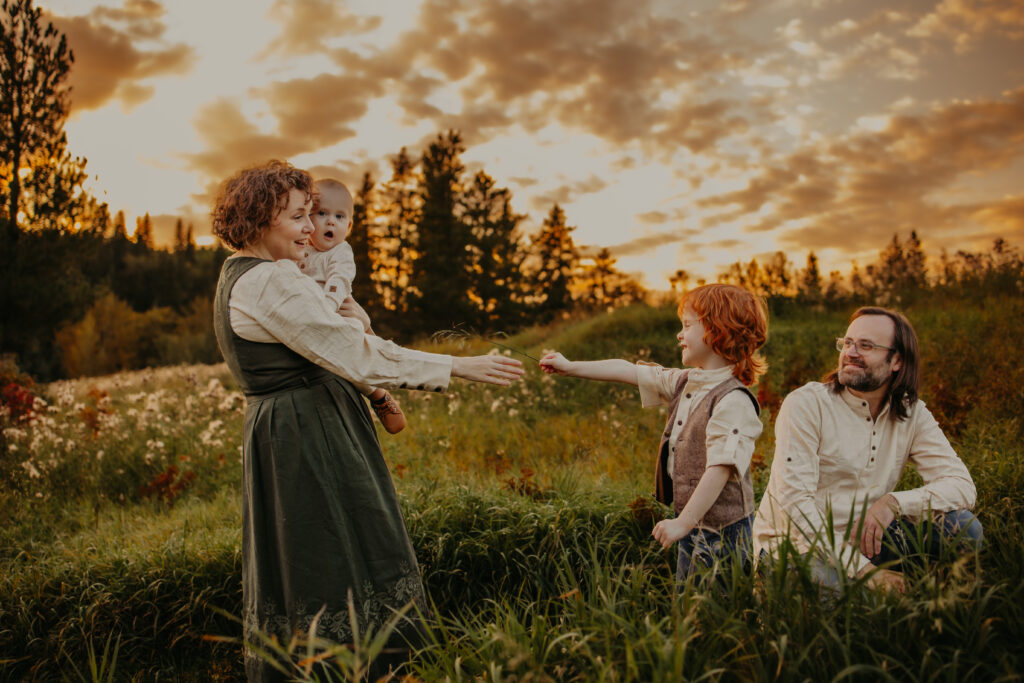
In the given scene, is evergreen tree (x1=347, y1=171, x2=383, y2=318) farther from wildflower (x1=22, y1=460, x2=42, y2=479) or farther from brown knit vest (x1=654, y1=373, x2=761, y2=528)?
brown knit vest (x1=654, y1=373, x2=761, y2=528)

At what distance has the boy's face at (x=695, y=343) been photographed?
298 centimetres

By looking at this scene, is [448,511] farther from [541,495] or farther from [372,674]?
[372,674]

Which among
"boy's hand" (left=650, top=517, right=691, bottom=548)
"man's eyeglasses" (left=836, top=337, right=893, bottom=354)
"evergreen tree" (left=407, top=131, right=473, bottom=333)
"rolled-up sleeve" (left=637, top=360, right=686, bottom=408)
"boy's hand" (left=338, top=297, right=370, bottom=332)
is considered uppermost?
"evergreen tree" (left=407, top=131, right=473, bottom=333)

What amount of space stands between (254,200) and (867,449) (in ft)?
9.94

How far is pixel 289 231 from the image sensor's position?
2.62 metres

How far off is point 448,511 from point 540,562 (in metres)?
0.72

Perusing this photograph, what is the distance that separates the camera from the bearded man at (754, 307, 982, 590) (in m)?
3.00

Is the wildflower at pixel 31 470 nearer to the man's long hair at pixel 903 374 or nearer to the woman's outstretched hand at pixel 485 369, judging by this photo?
the woman's outstretched hand at pixel 485 369

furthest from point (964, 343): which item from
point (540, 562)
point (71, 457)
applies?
point (71, 457)

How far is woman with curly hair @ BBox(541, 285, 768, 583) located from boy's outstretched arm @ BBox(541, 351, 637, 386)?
4 centimetres

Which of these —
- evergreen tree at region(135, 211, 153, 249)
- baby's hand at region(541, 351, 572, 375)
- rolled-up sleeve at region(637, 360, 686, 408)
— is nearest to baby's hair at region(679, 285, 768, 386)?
rolled-up sleeve at region(637, 360, 686, 408)

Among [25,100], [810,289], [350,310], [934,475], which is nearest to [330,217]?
[350,310]

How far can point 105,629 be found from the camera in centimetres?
391

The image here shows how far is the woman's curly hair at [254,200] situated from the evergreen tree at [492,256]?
29.4 meters
